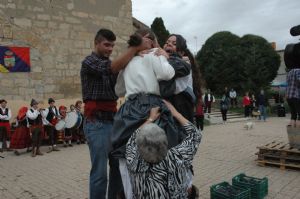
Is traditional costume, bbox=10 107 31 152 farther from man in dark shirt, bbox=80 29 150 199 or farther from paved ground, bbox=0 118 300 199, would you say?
man in dark shirt, bbox=80 29 150 199

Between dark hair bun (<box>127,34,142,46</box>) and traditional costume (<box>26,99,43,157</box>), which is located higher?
dark hair bun (<box>127,34,142,46</box>)

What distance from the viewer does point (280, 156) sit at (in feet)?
21.2

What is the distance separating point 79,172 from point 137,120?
14.5 feet

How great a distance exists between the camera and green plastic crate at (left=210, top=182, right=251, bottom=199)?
421cm

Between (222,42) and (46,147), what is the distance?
27893 millimetres

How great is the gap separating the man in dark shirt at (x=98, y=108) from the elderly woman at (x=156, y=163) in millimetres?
682

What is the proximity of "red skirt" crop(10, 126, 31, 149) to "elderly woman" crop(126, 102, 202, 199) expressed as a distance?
7.57m

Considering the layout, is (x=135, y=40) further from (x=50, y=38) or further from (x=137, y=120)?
(x=50, y=38)

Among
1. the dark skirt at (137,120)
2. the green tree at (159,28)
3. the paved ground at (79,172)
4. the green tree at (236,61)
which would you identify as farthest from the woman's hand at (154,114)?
the green tree at (236,61)

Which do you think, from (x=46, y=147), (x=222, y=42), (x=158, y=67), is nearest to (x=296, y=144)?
(x=158, y=67)

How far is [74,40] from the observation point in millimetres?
11867

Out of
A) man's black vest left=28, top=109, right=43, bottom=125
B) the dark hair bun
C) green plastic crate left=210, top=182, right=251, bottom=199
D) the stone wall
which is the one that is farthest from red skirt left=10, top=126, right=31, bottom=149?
the dark hair bun

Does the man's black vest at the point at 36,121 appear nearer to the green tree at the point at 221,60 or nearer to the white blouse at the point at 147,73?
the white blouse at the point at 147,73

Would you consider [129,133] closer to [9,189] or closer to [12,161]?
[9,189]
